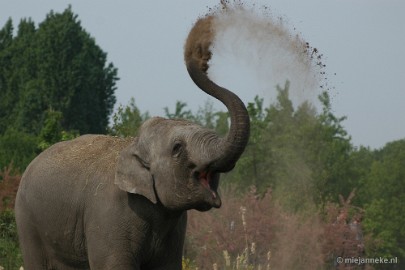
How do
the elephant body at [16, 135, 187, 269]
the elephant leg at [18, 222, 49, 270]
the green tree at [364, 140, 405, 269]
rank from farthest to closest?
the green tree at [364, 140, 405, 269] < the elephant leg at [18, 222, 49, 270] < the elephant body at [16, 135, 187, 269]

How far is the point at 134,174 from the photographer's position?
1035 cm

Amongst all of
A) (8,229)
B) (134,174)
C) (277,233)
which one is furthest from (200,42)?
(277,233)

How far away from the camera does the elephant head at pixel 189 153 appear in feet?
31.0

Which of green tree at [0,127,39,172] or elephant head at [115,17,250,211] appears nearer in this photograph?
elephant head at [115,17,250,211]

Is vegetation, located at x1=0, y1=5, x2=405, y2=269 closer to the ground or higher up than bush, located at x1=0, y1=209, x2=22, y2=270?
higher up

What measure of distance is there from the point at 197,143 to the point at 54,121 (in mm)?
21976

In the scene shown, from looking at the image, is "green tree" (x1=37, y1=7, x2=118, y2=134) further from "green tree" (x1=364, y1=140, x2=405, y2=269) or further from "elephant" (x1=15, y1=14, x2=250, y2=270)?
"elephant" (x1=15, y1=14, x2=250, y2=270)

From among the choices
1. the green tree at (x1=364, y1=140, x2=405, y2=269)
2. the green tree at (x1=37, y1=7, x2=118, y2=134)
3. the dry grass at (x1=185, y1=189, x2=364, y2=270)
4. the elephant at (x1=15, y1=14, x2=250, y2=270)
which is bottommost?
the elephant at (x1=15, y1=14, x2=250, y2=270)

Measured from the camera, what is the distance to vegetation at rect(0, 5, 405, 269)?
31.5 meters

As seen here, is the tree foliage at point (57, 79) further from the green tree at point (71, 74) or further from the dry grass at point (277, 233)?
the dry grass at point (277, 233)

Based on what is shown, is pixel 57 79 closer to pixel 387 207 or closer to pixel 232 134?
pixel 387 207

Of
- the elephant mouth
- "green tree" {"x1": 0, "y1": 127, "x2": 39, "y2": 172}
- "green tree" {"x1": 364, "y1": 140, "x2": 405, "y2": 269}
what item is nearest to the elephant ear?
the elephant mouth

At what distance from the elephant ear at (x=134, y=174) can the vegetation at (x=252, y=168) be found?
1.34 m

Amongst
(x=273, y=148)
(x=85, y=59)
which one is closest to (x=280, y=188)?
(x=273, y=148)
